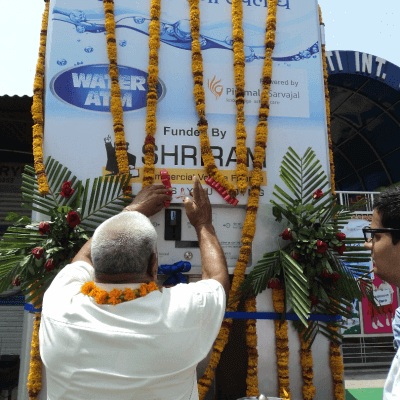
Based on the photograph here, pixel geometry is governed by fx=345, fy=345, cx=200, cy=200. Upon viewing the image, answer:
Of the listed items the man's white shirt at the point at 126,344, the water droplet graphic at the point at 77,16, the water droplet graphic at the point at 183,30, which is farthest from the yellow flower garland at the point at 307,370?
the water droplet graphic at the point at 77,16

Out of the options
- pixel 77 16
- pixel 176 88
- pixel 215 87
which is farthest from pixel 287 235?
pixel 77 16

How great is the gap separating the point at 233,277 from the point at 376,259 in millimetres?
1062

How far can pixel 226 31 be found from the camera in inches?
105

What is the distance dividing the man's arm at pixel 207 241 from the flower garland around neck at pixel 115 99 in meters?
0.50

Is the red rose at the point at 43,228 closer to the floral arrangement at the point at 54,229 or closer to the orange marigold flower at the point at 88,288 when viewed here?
the floral arrangement at the point at 54,229

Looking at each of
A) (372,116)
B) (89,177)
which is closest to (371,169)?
(372,116)

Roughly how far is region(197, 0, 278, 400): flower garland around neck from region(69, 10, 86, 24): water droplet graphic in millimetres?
803

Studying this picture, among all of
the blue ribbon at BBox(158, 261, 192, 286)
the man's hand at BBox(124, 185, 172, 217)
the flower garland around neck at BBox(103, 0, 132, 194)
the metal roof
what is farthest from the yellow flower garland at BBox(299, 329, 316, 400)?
the metal roof

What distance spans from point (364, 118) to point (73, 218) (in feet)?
28.9

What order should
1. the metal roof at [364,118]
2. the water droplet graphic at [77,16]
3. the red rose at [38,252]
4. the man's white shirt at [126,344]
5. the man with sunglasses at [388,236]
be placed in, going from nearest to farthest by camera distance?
the man's white shirt at [126,344] < the man with sunglasses at [388,236] < the red rose at [38,252] < the water droplet graphic at [77,16] < the metal roof at [364,118]

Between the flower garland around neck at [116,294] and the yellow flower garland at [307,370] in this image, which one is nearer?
the flower garland around neck at [116,294]

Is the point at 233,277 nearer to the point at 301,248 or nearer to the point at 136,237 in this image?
the point at 301,248

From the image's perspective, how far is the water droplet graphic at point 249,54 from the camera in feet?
8.66

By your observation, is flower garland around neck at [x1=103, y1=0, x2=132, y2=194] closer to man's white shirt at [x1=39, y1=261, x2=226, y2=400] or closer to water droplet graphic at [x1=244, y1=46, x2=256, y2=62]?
water droplet graphic at [x1=244, y1=46, x2=256, y2=62]
